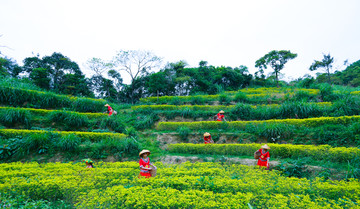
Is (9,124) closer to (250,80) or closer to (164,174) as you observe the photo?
(164,174)

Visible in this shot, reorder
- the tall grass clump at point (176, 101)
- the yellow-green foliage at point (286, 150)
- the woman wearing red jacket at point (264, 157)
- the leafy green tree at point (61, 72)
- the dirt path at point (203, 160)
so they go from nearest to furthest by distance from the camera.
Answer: the yellow-green foliage at point (286, 150) → the woman wearing red jacket at point (264, 157) → the dirt path at point (203, 160) → the tall grass clump at point (176, 101) → the leafy green tree at point (61, 72)

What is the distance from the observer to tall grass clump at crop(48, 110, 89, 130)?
11116 millimetres

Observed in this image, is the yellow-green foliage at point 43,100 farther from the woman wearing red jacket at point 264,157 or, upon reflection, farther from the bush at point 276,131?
the woman wearing red jacket at point 264,157

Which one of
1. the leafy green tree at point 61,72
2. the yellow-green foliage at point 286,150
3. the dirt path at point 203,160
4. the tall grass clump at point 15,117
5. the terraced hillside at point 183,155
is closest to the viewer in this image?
the terraced hillside at point 183,155

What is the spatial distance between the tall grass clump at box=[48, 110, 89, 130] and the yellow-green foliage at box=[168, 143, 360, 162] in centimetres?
669

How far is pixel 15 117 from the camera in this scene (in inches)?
398

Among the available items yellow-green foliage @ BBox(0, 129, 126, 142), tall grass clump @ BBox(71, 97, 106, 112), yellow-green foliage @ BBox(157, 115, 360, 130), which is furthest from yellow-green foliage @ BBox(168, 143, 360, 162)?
tall grass clump @ BBox(71, 97, 106, 112)

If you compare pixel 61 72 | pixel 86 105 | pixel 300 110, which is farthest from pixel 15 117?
pixel 61 72

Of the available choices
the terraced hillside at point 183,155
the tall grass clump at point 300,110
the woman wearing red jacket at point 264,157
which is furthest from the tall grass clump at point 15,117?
the tall grass clump at point 300,110

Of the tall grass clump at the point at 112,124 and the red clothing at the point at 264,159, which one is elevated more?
the tall grass clump at the point at 112,124

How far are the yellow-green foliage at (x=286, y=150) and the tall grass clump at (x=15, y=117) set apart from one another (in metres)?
8.98

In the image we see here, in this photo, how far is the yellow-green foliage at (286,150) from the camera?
21.4 feet

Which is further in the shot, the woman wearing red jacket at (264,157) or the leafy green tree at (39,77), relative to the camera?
the leafy green tree at (39,77)

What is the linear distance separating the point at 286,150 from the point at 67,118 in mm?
12978
